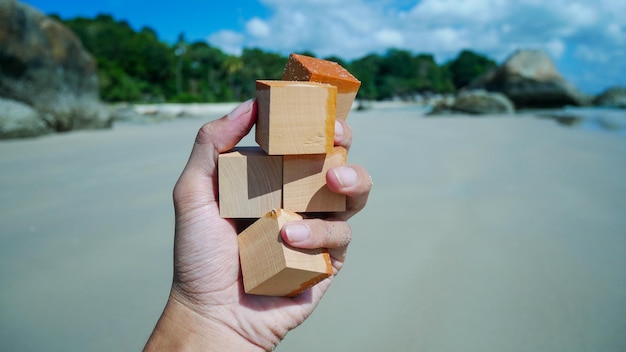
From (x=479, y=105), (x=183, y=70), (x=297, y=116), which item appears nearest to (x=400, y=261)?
(x=297, y=116)

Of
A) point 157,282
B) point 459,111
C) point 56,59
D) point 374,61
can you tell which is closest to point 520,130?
point 459,111

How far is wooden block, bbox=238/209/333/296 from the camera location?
56.1 inches

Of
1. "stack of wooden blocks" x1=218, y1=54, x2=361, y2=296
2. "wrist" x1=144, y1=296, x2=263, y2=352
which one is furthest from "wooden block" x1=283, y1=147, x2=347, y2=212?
"wrist" x1=144, y1=296, x2=263, y2=352

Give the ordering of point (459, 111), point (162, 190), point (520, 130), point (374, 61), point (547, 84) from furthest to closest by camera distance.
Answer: point (374, 61) → point (547, 84) → point (459, 111) → point (520, 130) → point (162, 190)

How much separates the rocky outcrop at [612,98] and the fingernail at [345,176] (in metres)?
29.0

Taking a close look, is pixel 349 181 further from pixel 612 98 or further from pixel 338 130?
pixel 612 98

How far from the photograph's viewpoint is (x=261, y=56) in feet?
182

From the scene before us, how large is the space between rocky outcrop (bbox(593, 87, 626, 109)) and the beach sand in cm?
2386

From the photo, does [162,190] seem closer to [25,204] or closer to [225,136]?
[25,204]

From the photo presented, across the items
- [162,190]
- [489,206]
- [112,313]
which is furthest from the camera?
[162,190]

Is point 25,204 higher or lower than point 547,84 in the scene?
lower

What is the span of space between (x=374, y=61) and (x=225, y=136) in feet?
259

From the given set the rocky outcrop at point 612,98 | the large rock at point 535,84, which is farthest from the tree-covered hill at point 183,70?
the rocky outcrop at point 612,98

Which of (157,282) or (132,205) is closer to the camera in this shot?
(157,282)
